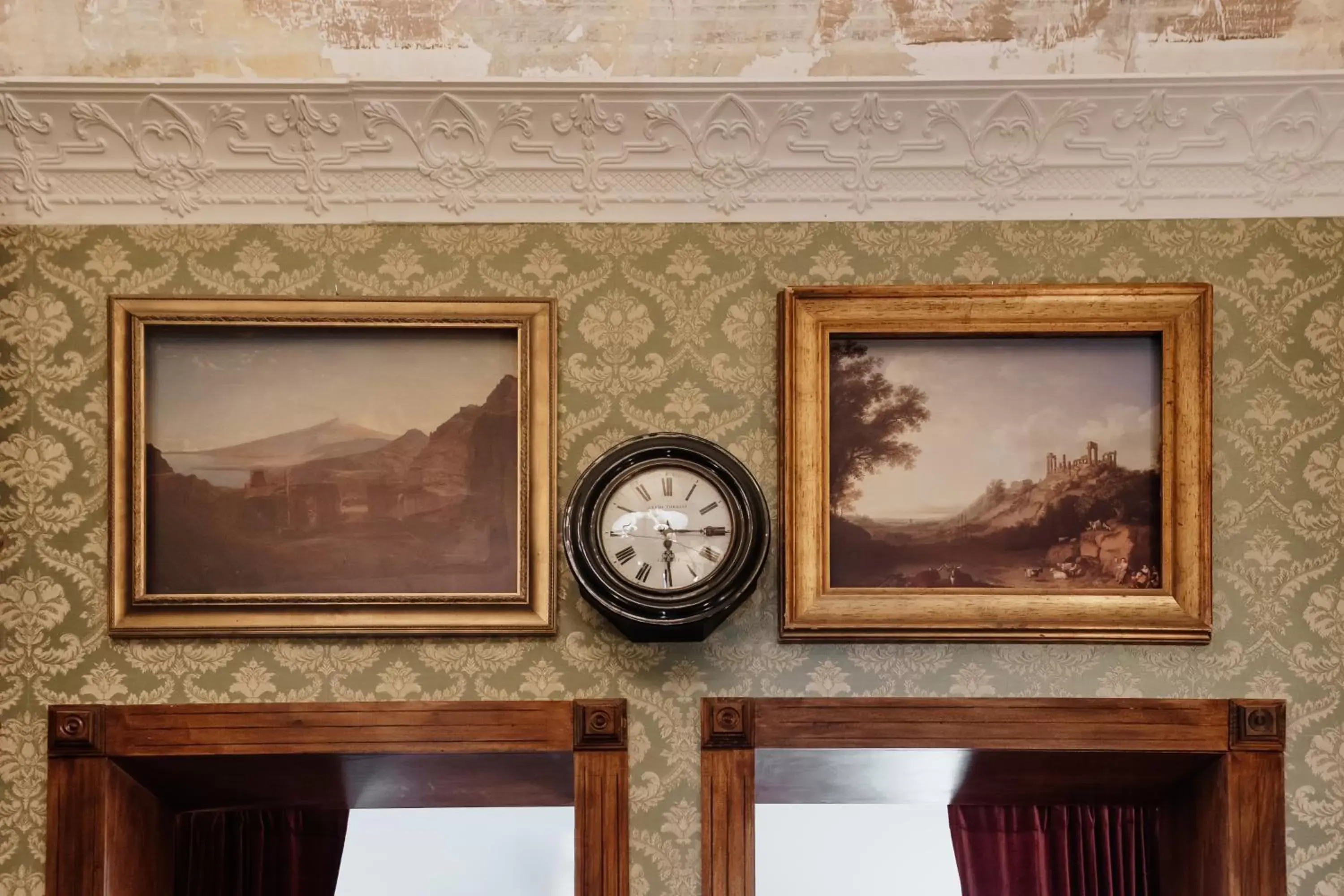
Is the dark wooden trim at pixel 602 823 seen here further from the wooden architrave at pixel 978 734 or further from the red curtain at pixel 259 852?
the red curtain at pixel 259 852

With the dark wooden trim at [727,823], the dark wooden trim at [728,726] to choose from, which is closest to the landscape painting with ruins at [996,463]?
the dark wooden trim at [728,726]

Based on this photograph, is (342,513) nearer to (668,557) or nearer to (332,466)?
(332,466)

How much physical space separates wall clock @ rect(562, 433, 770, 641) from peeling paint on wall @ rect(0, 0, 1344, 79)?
41.1 inches

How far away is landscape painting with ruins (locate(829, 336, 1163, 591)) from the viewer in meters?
3.02

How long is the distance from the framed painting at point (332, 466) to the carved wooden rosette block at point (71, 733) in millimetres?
248

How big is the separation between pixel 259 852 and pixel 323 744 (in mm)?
713

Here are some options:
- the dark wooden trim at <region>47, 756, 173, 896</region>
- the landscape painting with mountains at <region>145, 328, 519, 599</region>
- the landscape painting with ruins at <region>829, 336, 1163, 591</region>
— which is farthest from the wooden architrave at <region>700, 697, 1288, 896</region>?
the dark wooden trim at <region>47, 756, 173, 896</region>

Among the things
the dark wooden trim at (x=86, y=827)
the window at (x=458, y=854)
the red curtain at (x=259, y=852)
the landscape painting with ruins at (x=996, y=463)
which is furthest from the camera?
the window at (x=458, y=854)

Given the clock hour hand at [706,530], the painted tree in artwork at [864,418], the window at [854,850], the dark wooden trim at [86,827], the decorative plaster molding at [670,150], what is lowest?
the window at [854,850]

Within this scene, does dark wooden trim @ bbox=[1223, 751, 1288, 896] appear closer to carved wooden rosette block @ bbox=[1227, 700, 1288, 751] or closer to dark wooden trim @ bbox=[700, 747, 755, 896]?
carved wooden rosette block @ bbox=[1227, 700, 1288, 751]

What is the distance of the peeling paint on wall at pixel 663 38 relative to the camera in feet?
9.70

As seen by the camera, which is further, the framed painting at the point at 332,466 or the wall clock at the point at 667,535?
the framed painting at the point at 332,466

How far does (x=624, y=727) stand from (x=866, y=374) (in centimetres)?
115

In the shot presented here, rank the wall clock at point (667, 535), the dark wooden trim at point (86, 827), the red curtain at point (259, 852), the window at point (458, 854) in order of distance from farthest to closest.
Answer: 1. the window at point (458, 854)
2. the red curtain at point (259, 852)
3. the dark wooden trim at point (86, 827)
4. the wall clock at point (667, 535)
